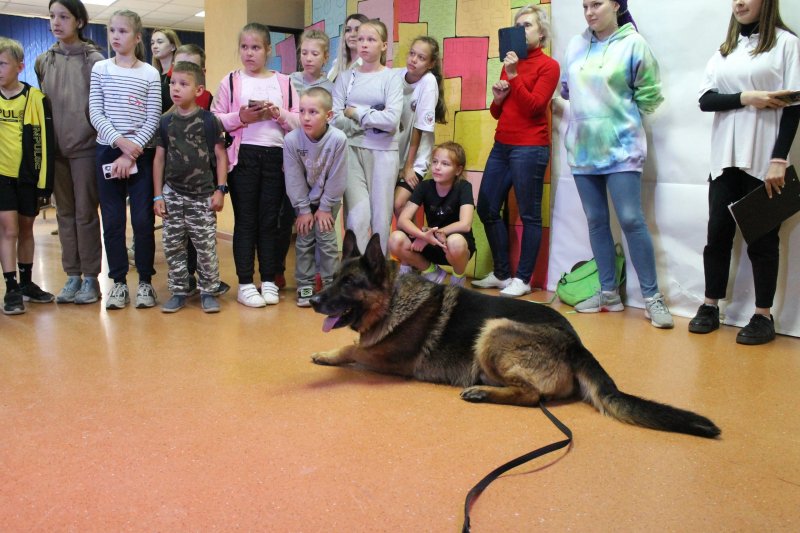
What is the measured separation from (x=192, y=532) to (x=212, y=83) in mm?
6784

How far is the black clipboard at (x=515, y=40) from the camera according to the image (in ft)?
13.4

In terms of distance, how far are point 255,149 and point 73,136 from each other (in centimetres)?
107

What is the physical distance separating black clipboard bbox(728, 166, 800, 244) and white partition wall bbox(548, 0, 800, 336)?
23 cm

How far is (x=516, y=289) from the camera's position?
4.37 m

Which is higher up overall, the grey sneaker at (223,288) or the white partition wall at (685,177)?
the white partition wall at (685,177)

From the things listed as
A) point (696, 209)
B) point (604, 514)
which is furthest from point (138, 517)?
point (696, 209)

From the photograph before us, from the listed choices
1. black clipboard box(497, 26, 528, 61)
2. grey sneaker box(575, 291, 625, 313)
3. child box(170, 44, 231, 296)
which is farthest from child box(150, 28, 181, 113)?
grey sneaker box(575, 291, 625, 313)

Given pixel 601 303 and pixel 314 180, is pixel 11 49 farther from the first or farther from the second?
pixel 601 303

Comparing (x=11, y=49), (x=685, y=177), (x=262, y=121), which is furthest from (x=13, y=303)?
(x=685, y=177)

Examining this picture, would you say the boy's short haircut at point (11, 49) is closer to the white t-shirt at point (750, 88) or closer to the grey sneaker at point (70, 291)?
the grey sneaker at point (70, 291)

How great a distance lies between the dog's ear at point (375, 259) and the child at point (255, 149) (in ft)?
5.01

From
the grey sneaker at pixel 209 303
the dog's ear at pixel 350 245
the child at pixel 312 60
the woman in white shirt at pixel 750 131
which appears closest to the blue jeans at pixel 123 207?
the grey sneaker at pixel 209 303

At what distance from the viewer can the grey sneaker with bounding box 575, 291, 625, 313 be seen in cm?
397

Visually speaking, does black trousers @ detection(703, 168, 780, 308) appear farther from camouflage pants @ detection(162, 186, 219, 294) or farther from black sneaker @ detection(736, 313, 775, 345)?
camouflage pants @ detection(162, 186, 219, 294)
